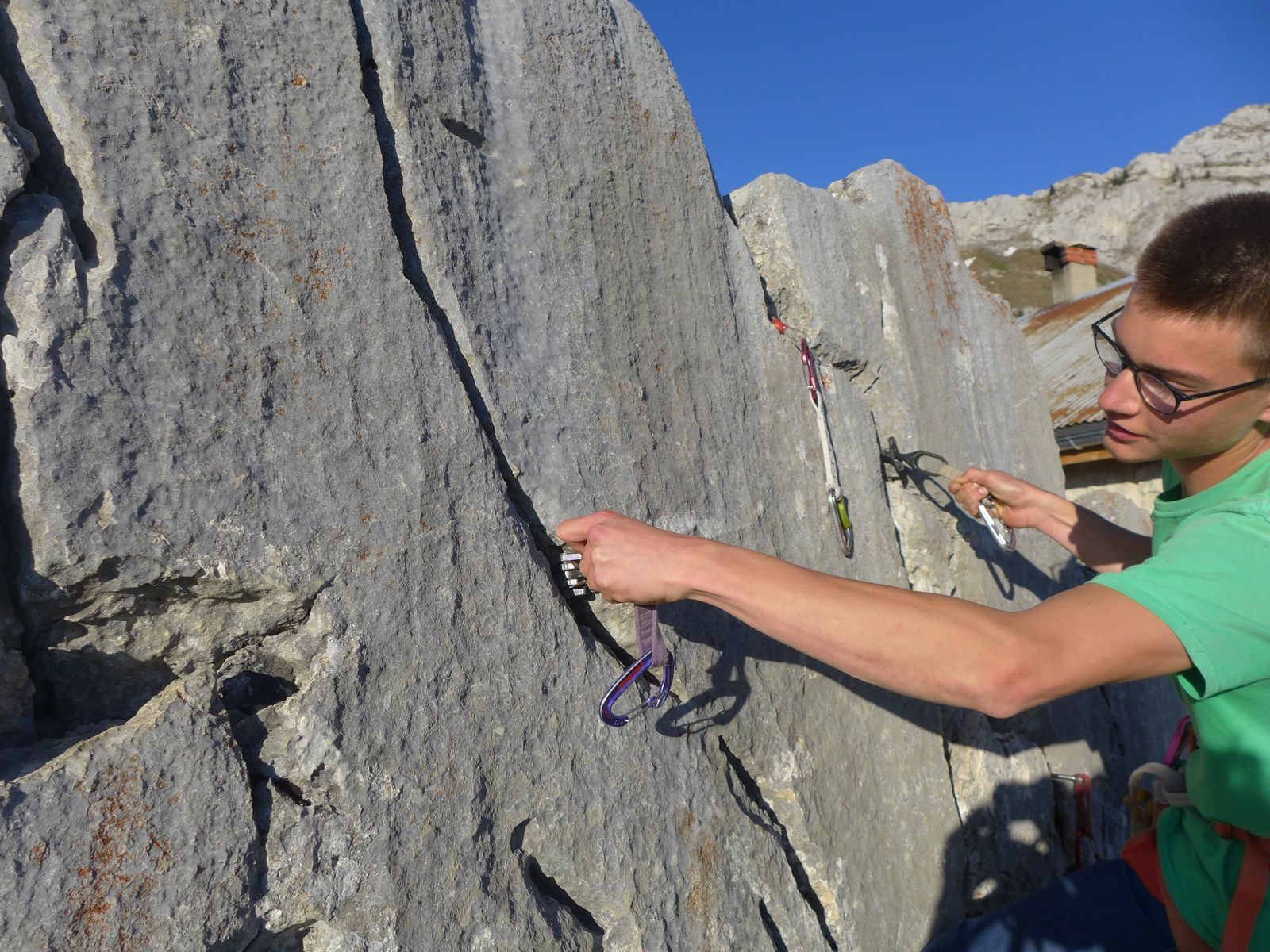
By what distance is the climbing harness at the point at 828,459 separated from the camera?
7.79 feet

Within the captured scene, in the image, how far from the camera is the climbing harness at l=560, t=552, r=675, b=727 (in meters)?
1.55

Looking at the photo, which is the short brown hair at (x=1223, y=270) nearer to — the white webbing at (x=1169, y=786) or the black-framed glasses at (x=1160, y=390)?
the black-framed glasses at (x=1160, y=390)

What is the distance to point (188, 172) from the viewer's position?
4.54 ft

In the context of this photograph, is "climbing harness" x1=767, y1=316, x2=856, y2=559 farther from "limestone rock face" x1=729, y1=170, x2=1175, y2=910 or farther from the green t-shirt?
the green t-shirt

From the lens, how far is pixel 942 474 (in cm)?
264

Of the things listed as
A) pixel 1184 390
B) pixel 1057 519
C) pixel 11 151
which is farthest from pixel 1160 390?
pixel 11 151

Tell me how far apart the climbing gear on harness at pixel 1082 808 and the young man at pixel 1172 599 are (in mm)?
930

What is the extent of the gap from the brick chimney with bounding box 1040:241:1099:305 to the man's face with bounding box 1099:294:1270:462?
436 inches

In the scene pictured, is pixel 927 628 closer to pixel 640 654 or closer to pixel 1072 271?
pixel 640 654

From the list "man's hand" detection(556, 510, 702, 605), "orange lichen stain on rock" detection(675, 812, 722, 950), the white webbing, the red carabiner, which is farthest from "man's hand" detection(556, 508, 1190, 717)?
the red carabiner

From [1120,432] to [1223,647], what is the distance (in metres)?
0.53

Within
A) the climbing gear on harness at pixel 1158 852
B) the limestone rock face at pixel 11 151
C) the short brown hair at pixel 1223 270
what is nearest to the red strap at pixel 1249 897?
the climbing gear on harness at pixel 1158 852

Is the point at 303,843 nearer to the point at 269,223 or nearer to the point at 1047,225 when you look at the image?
the point at 269,223

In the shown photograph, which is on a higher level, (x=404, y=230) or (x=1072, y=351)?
(x=1072, y=351)
